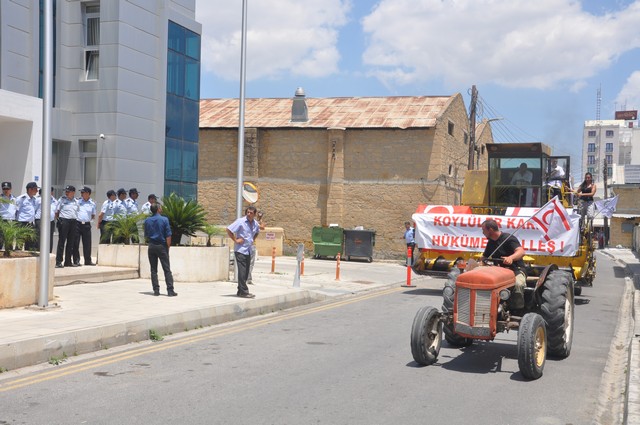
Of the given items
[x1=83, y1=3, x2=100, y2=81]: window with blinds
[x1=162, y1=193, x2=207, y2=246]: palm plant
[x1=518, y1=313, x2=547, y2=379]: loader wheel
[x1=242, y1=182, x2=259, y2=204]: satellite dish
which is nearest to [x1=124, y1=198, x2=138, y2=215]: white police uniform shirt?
Answer: [x1=162, y1=193, x2=207, y2=246]: palm plant

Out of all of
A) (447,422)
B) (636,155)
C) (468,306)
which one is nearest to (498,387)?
(468,306)

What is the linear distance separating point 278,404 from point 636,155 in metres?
126

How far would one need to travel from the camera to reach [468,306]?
28.2ft

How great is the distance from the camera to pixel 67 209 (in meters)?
15.9

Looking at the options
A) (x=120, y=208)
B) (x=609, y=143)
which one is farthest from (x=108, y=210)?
(x=609, y=143)

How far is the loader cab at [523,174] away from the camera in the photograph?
62.4 feet

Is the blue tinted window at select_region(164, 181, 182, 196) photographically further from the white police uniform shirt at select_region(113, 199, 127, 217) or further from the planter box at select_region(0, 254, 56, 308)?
the planter box at select_region(0, 254, 56, 308)

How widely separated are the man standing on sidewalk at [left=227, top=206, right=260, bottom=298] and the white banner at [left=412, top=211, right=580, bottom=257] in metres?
5.35

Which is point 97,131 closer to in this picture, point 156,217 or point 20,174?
point 20,174

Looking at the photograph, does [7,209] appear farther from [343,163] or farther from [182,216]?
[343,163]

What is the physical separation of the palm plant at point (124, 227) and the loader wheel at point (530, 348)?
431 inches

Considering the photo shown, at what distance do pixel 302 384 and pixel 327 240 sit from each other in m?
24.9

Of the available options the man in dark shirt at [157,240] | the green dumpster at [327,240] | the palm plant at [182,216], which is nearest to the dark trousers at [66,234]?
the palm plant at [182,216]

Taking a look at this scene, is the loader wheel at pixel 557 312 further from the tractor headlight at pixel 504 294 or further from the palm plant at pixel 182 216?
the palm plant at pixel 182 216
